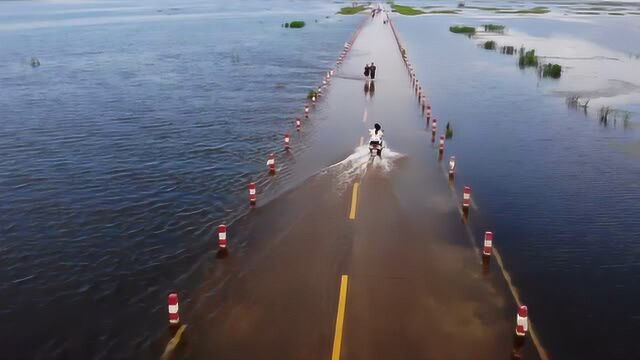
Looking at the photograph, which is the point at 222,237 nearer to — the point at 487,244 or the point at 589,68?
the point at 487,244

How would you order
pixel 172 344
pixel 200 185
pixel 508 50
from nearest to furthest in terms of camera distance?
pixel 172 344 → pixel 200 185 → pixel 508 50

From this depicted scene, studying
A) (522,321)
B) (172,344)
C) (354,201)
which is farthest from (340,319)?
(354,201)

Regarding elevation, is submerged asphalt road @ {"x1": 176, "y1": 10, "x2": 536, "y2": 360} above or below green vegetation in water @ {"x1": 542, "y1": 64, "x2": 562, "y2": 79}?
below

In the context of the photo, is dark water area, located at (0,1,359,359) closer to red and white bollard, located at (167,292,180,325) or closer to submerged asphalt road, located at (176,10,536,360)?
red and white bollard, located at (167,292,180,325)

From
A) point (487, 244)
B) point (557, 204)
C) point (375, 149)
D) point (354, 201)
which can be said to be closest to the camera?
point (487, 244)

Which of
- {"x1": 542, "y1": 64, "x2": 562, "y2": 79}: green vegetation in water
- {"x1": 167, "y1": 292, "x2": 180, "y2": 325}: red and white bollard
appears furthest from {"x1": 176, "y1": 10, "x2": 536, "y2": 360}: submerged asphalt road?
{"x1": 542, "y1": 64, "x2": 562, "y2": 79}: green vegetation in water

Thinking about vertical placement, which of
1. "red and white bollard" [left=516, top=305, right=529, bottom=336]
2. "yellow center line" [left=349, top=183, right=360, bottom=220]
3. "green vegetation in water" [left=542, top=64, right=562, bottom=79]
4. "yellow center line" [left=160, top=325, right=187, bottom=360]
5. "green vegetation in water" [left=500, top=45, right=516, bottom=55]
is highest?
"green vegetation in water" [left=500, top=45, right=516, bottom=55]
